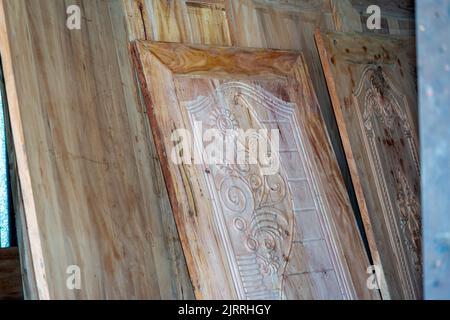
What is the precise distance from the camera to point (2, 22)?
121 inches

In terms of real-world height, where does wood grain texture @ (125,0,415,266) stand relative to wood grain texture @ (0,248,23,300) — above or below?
above

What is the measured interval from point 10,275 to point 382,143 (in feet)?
6.67

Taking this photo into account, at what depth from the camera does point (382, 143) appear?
3.95m

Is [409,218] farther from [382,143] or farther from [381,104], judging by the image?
[381,104]

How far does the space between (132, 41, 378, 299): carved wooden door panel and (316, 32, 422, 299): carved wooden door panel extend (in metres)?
0.11

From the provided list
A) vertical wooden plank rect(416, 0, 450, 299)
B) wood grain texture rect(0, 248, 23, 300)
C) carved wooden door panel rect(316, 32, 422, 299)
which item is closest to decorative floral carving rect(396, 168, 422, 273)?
carved wooden door panel rect(316, 32, 422, 299)

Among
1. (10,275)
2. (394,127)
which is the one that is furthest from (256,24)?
(10,275)

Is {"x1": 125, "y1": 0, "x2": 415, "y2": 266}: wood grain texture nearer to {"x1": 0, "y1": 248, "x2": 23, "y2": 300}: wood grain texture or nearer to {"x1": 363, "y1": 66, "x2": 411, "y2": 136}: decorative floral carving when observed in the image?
{"x1": 363, "y1": 66, "x2": 411, "y2": 136}: decorative floral carving

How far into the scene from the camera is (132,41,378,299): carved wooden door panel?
3.23m

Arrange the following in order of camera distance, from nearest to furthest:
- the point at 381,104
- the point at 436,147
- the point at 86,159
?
the point at 436,147 → the point at 86,159 → the point at 381,104

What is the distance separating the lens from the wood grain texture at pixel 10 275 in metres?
4.24

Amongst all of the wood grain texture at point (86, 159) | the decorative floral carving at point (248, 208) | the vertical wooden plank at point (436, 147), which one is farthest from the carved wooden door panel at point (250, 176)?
the vertical wooden plank at point (436, 147)

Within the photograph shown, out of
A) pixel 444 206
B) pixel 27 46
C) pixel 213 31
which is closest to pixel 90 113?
pixel 27 46

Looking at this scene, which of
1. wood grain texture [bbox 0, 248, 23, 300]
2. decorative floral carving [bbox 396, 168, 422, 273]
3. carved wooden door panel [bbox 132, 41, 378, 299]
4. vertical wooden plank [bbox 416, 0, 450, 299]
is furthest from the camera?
wood grain texture [bbox 0, 248, 23, 300]
